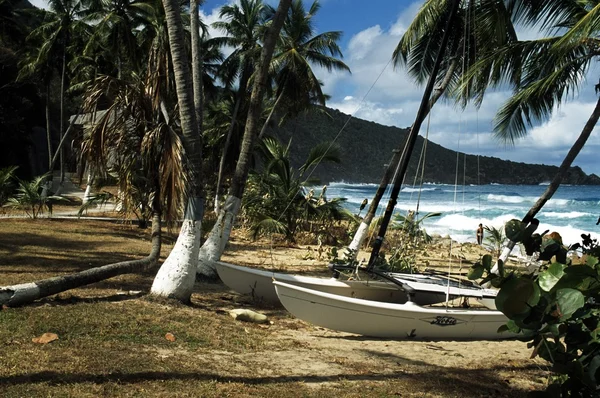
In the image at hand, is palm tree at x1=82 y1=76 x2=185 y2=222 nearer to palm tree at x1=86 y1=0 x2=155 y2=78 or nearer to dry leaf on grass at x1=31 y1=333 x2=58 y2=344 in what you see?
dry leaf on grass at x1=31 y1=333 x2=58 y2=344

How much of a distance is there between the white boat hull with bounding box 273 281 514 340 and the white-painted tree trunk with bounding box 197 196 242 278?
102 inches

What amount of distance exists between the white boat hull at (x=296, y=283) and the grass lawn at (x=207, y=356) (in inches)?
10.0

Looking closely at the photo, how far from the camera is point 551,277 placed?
78.2 inches

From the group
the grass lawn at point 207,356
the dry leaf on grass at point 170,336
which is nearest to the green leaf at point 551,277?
the grass lawn at point 207,356

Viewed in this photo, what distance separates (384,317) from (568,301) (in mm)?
5196

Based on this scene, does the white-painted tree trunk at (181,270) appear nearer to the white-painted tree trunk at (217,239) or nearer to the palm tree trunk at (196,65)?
the white-painted tree trunk at (217,239)

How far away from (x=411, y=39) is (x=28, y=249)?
9.38 meters

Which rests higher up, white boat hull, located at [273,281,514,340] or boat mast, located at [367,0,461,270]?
boat mast, located at [367,0,461,270]

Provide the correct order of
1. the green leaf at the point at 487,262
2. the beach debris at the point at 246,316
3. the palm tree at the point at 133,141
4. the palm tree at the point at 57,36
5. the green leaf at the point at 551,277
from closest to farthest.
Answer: the green leaf at the point at 551,277, the green leaf at the point at 487,262, the beach debris at the point at 246,316, the palm tree at the point at 133,141, the palm tree at the point at 57,36

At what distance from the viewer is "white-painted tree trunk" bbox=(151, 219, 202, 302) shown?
7.15 m

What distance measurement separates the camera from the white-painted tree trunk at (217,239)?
9078 mm

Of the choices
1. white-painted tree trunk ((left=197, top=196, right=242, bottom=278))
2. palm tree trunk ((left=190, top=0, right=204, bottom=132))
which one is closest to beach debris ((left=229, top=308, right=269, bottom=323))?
white-painted tree trunk ((left=197, top=196, right=242, bottom=278))

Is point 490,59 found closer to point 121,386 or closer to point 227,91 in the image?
point 121,386

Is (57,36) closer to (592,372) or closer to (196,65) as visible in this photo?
(196,65)
